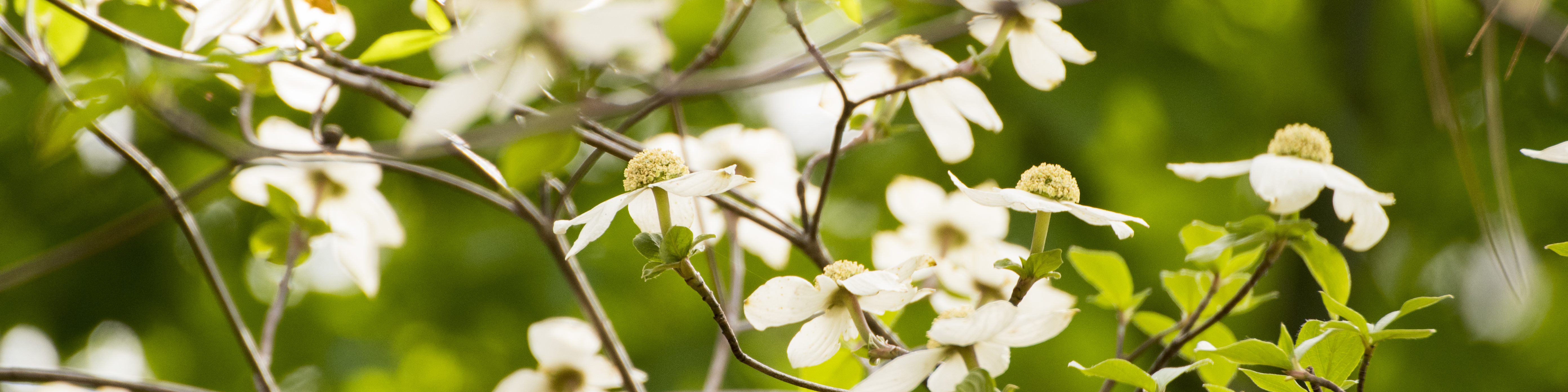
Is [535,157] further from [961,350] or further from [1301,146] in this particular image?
[1301,146]

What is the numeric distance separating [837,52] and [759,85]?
0.10 m

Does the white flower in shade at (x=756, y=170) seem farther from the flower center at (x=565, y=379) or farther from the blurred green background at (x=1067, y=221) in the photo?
the blurred green background at (x=1067, y=221)

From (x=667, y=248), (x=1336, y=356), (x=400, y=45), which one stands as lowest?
(x=1336, y=356)

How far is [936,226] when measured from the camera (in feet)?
1.85

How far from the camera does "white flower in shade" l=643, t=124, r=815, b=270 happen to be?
21.8 inches

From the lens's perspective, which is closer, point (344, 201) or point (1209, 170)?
point (1209, 170)

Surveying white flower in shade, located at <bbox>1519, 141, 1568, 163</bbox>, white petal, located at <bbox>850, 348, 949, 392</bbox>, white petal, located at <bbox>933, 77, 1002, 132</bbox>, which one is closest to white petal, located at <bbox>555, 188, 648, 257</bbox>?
white petal, located at <bbox>850, 348, 949, 392</bbox>

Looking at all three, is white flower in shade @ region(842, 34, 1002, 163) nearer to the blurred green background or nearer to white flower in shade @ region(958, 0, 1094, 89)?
white flower in shade @ region(958, 0, 1094, 89)

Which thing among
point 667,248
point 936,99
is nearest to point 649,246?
point 667,248

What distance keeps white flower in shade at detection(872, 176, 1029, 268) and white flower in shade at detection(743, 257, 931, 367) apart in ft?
0.75

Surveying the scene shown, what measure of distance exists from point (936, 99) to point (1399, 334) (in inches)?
9.3

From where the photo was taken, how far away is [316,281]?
1278mm

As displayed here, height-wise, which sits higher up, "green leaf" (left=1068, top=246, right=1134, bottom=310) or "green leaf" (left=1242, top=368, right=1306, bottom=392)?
"green leaf" (left=1068, top=246, right=1134, bottom=310)

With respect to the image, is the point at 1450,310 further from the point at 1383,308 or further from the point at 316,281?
the point at 316,281
